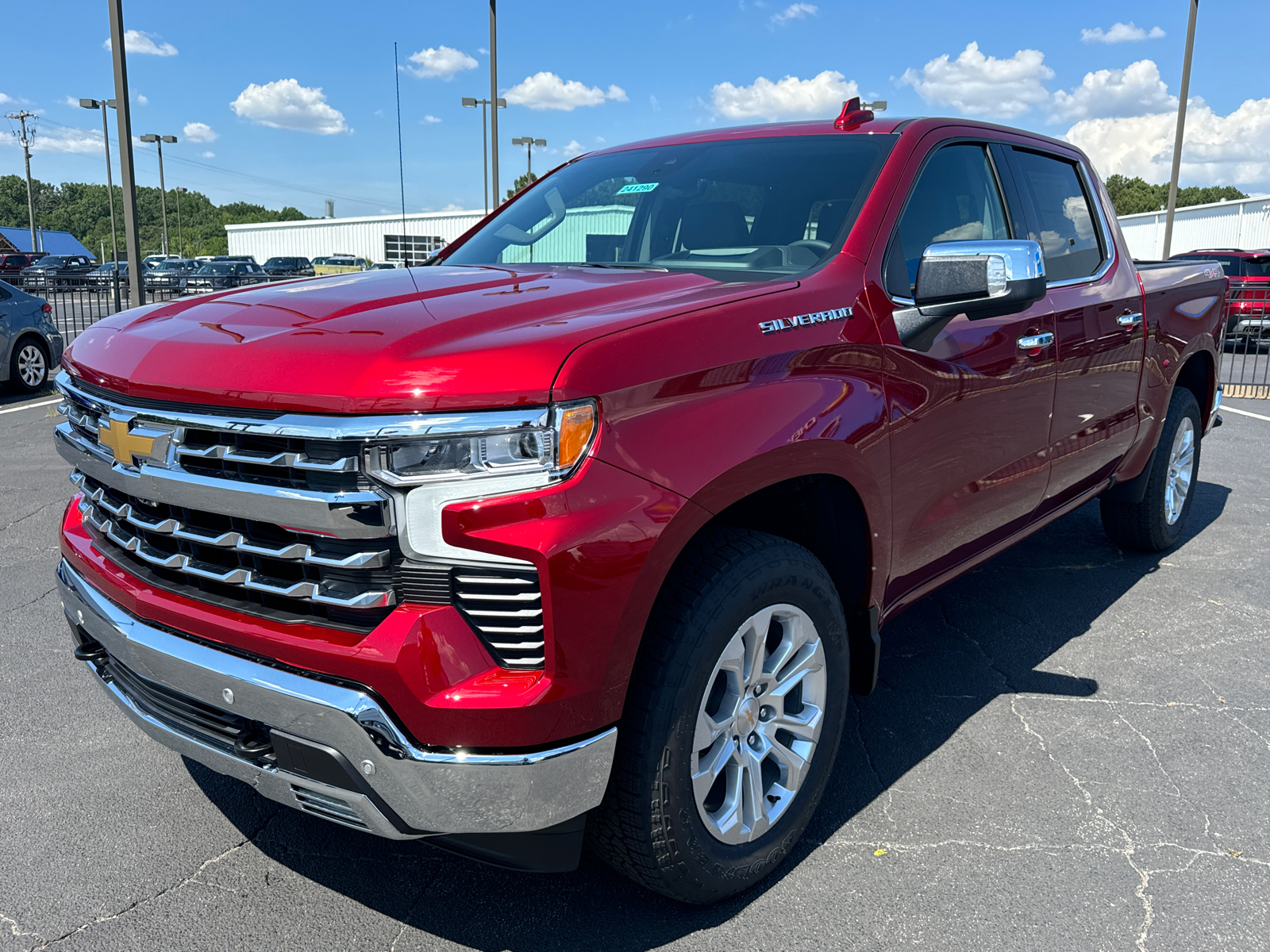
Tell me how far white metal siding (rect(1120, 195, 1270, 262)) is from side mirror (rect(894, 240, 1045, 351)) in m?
39.0

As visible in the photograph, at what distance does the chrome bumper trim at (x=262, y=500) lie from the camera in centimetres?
189

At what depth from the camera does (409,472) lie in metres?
1.89

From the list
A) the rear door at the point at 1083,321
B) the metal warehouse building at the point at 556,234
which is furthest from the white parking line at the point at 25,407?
the rear door at the point at 1083,321

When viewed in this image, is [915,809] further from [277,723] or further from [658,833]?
[277,723]

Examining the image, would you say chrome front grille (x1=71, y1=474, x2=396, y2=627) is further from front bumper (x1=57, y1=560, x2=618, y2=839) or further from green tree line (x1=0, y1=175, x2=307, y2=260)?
green tree line (x1=0, y1=175, x2=307, y2=260)

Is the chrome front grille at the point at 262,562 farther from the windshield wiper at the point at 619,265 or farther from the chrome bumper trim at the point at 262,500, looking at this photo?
the windshield wiper at the point at 619,265

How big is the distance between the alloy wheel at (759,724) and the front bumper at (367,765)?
388 millimetres

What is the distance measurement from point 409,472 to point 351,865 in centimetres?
134

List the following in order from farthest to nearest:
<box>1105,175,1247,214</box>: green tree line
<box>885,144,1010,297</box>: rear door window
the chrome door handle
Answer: <box>1105,175,1247,214</box>: green tree line → the chrome door handle → <box>885,144,1010,297</box>: rear door window

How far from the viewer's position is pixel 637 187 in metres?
3.57

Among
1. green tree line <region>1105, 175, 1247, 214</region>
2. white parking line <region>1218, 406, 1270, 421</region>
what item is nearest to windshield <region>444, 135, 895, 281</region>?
white parking line <region>1218, 406, 1270, 421</region>

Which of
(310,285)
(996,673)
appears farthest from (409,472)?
(996,673)

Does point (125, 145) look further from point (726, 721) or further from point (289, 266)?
point (289, 266)

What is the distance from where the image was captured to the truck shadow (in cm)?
242
